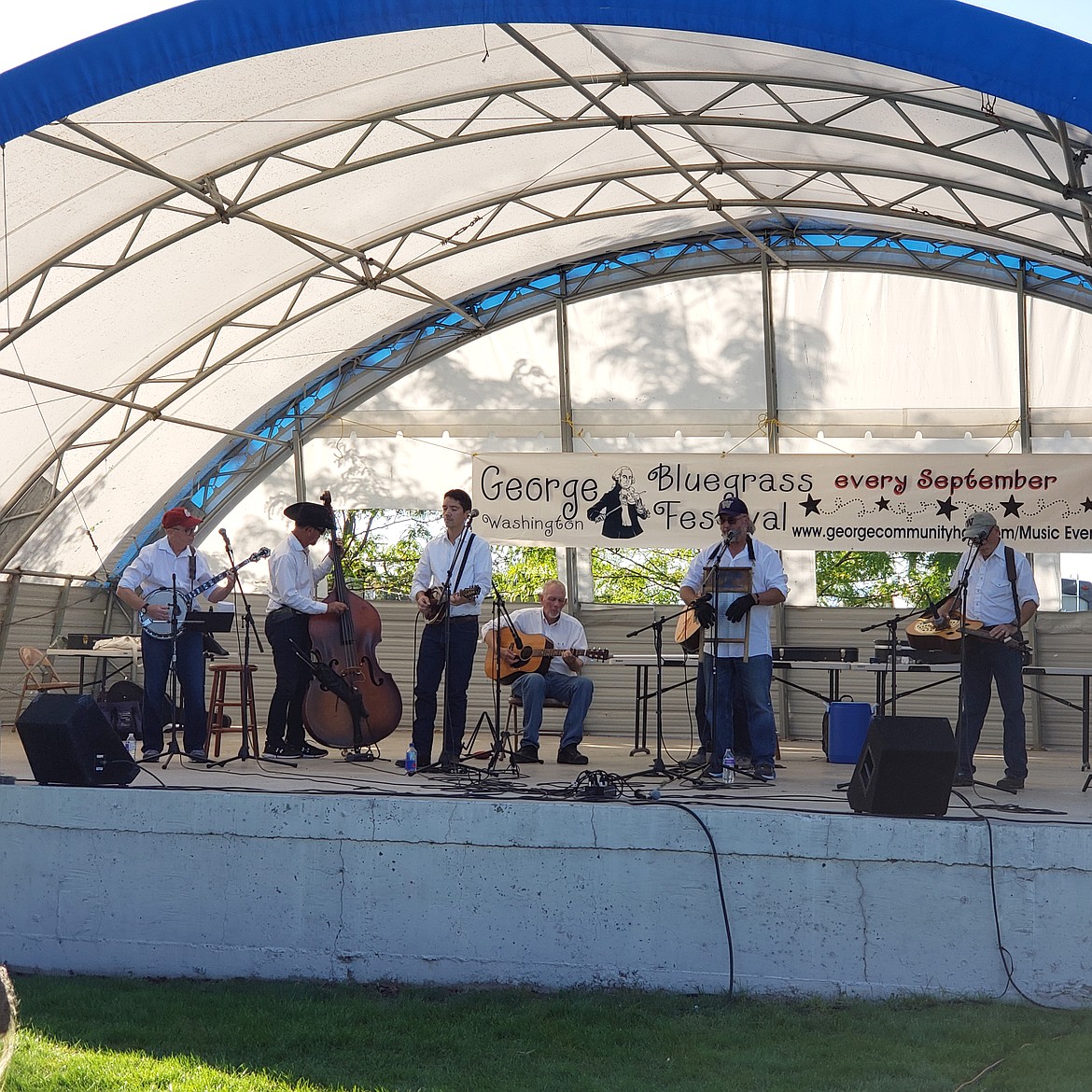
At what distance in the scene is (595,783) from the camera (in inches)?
235

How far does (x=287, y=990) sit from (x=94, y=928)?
106 cm

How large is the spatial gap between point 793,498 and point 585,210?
3451mm

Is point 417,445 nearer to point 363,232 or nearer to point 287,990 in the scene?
point 363,232

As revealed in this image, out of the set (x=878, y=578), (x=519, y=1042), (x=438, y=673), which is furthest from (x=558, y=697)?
(x=878, y=578)

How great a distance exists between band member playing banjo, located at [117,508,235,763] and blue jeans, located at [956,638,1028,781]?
468cm

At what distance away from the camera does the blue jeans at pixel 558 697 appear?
29.0 ft

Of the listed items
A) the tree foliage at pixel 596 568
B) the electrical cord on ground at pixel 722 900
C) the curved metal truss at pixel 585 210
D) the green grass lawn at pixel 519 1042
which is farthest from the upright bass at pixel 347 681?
the tree foliage at pixel 596 568

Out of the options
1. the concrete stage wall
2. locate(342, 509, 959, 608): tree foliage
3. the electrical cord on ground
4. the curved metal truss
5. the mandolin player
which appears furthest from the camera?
locate(342, 509, 959, 608): tree foliage

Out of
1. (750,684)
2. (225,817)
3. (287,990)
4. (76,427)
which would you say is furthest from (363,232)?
(287,990)

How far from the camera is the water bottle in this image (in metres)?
7.00

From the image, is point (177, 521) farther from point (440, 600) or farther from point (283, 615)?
point (440, 600)

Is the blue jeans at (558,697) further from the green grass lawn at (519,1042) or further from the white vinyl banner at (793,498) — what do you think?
the green grass lawn at (519,1042)

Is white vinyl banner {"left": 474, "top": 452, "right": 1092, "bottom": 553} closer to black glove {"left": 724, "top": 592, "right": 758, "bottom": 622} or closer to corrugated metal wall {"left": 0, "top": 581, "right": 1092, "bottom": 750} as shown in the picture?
corrugated metal wall {"left": 0, "top": 581, "right": 1092, "bottom": 750}

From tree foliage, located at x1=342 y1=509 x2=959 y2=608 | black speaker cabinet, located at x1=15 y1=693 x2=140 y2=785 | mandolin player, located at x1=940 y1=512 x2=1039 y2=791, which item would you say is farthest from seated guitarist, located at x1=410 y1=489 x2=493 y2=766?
tree foliage, located at x1=342 y1=509 x2=959 y2=608
